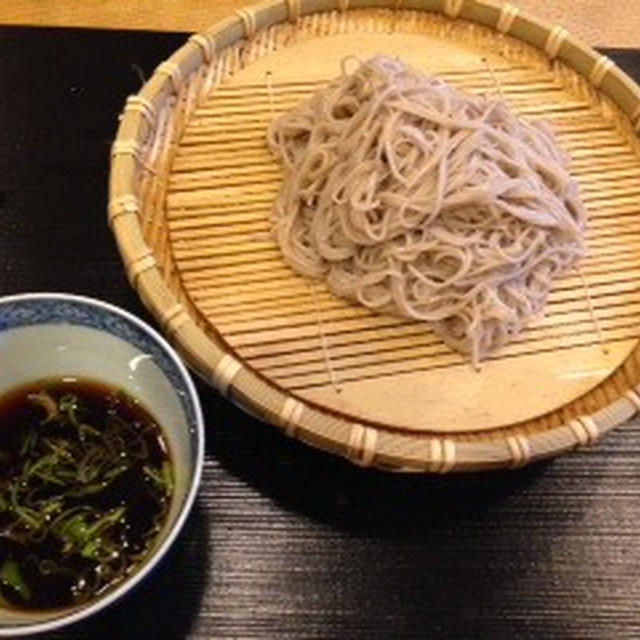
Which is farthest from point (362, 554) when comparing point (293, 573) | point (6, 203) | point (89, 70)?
point (89, 70)

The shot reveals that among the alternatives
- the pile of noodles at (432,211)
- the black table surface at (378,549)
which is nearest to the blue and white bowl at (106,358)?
the black table surface at (378,549)

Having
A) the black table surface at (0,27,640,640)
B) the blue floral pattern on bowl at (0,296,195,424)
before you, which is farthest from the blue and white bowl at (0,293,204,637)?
the black table surface at (0,27,640,640)

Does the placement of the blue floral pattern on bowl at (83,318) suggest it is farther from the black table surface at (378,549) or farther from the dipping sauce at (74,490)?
the black table surface at (378,549)

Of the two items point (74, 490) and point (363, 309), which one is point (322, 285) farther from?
point (74, 490)

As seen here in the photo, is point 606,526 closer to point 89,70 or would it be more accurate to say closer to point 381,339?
point 381,339

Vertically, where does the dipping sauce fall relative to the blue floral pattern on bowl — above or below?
below

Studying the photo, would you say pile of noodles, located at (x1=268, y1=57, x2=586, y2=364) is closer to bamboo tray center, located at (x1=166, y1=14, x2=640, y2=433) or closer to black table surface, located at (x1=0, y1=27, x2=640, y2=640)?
bamboo tray center, located at (x1=166, y1=14, x2=640, y2=433)

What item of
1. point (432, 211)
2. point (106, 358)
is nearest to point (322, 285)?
point (432, 211)
